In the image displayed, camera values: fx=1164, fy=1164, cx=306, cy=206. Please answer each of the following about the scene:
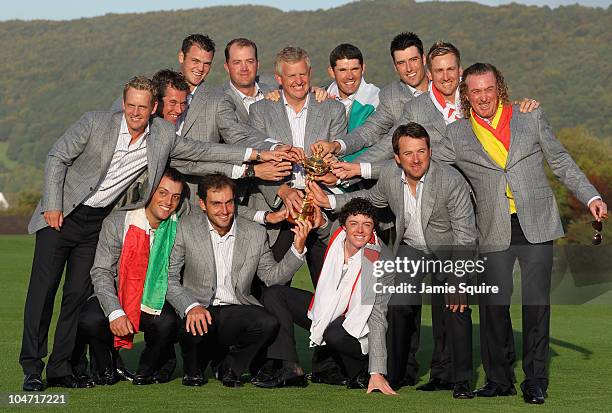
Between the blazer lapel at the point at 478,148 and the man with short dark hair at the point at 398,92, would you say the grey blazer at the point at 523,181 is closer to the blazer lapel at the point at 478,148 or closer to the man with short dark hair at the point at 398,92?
the blazer lapel at the point at 478,148

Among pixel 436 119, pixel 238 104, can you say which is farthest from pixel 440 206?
pixel 238 104

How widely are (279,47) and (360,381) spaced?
3960 inches

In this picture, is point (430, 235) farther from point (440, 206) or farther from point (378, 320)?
point (378, 320)

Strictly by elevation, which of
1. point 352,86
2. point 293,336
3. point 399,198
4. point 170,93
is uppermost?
point 352,86

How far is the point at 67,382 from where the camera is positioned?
7969 millimetres

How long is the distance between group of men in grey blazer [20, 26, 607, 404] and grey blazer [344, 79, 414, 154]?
1 cm

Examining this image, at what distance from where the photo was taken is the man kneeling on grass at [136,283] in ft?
26.4

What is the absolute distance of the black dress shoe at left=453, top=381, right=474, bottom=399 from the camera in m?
7.58

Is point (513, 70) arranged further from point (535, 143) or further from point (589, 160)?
point (535, 143)

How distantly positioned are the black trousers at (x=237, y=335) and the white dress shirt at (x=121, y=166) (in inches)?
40.8

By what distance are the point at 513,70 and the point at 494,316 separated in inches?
3456

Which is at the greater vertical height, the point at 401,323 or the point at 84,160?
the point at 84,160

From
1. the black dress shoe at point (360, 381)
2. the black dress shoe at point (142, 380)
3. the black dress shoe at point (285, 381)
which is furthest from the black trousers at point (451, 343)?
the black dress shoe at point (142, 380)

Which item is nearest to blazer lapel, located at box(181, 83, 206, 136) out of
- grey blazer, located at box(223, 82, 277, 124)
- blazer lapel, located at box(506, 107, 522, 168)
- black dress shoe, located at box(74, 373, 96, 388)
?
grey blazer, located at box(223, 82, 277, 124)
